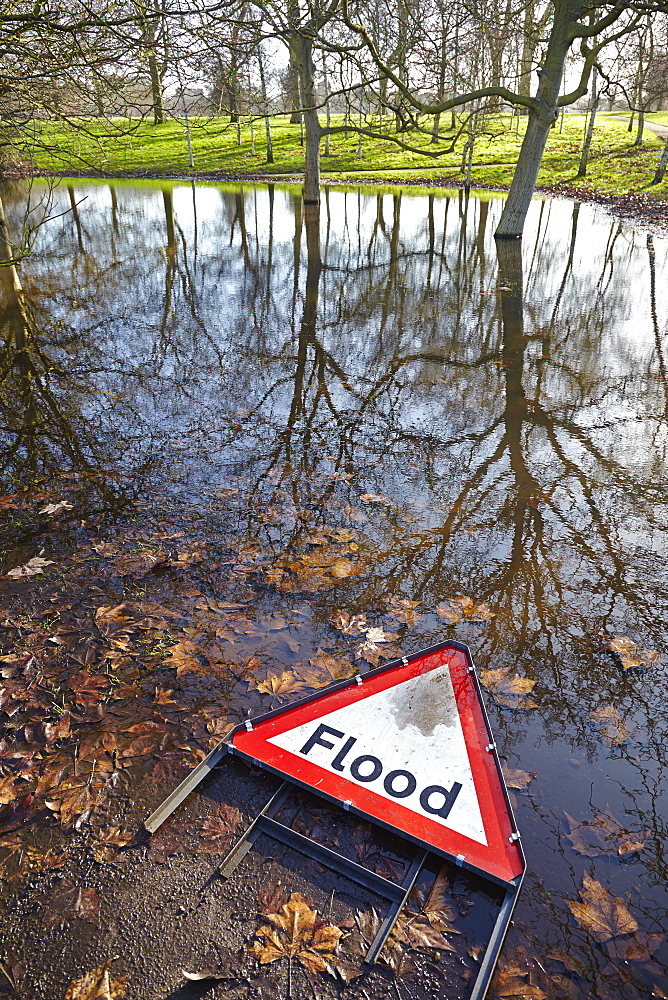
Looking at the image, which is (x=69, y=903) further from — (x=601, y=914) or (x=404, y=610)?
(x=404, y=610)

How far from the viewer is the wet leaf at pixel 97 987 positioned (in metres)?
2.08

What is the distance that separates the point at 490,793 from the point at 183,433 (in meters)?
4.48

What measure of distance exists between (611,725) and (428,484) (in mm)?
2579

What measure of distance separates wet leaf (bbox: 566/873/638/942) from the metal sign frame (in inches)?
9.6

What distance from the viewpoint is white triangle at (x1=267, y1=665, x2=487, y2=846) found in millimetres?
2756

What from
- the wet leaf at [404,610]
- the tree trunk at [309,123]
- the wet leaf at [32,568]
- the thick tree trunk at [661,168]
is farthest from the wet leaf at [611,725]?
the thick tree trunk at [661,168]

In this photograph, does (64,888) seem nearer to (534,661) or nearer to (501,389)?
(534,661)

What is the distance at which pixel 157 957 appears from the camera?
219 cm

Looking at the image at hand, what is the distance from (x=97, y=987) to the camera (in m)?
2.11

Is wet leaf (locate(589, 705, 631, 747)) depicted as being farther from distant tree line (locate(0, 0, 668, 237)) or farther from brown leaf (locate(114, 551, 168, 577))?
distant tree line (locate(0, 0, 668, 237))

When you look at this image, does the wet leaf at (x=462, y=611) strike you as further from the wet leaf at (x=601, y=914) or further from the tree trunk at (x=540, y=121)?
the tree trunk at (x=540, y=121)

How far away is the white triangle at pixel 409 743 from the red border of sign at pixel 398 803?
3 centimetres

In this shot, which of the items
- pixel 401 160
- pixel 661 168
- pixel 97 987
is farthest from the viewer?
pixel 401 160

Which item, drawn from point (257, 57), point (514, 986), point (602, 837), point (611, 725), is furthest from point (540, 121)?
point (514, 986)
